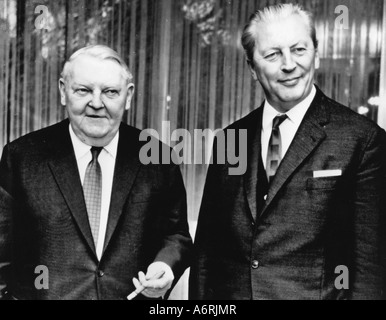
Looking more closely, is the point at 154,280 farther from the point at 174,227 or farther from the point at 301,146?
the point at 301,146

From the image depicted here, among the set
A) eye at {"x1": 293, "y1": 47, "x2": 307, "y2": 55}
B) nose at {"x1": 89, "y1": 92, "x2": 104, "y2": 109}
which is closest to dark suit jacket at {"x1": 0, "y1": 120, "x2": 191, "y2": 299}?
nose at {"x1": 89, "y1": 92, "x2": 104, "y2": 109}

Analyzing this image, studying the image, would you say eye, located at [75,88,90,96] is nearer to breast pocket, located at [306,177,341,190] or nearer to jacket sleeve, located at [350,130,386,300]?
breast pocket, located at [306,177,341,190]

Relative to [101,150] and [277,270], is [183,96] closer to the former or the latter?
[101,150]

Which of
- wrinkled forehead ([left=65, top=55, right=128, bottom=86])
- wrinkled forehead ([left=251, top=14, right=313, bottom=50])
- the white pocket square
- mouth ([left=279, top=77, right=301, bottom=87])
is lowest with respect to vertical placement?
the white pocket square

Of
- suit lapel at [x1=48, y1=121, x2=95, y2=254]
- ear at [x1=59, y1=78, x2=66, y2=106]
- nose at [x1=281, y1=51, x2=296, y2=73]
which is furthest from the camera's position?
ear at [x1=59, y1=78, x2=66, y2=106]

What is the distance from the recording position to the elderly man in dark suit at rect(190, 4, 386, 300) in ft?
8.22

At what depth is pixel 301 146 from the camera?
8.49 feet

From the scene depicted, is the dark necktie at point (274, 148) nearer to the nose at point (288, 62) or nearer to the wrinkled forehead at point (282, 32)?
the nose at point (288, 62)

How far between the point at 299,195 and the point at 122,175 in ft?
2.82

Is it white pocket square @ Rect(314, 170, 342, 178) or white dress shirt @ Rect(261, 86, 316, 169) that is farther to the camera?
white dress shirt @ Rect(261, 86, 316, 169)

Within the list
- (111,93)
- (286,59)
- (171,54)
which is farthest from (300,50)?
(111,93)

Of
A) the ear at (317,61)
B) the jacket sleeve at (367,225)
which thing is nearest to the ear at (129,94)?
the ear at (317,61)

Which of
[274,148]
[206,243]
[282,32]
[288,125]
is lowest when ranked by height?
[206,243]

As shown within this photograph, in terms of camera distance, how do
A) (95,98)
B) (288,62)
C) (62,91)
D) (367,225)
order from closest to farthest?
(367,225), (288,62), (95,98), (62,91)
